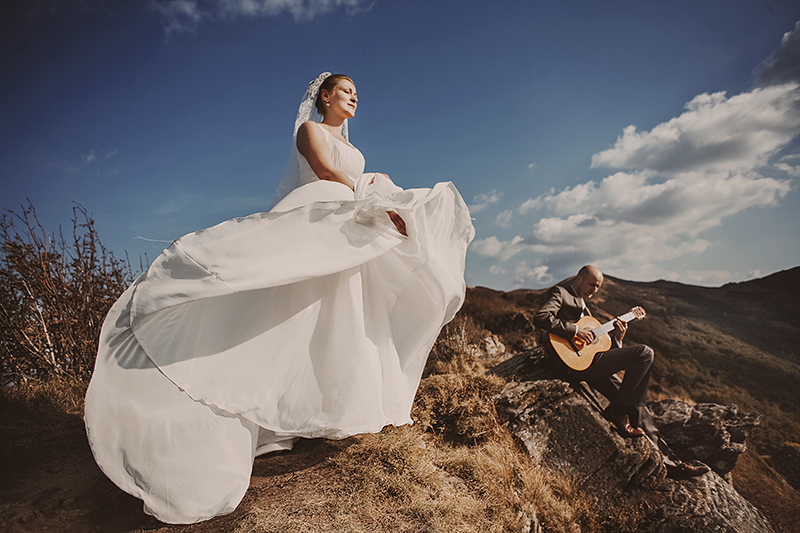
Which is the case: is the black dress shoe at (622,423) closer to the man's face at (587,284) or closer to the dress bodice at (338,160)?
the man's face at (587,284)

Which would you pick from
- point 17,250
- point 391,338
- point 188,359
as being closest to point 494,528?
point 391,338

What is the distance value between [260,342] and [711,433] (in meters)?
6.03

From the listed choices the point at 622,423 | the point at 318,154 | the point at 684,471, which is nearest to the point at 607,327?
the point at 622,423

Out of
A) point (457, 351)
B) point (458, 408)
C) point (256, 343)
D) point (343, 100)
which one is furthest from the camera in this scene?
point (457, 351)

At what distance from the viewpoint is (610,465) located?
3629 mm

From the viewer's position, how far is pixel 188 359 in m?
1.82

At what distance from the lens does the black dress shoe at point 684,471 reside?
3.71 metres

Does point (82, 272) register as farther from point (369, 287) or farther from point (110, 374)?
point (369, 287)

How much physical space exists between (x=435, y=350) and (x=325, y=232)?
17.3 ft

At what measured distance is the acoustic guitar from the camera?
4102 mm

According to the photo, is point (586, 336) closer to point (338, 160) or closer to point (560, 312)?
point (560, 312)

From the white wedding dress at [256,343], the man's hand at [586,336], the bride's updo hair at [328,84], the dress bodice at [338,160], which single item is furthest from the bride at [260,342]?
the man's hand at [586,336]

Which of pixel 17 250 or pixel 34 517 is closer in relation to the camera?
pixel 34 517

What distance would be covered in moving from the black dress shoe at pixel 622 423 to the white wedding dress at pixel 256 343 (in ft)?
10.3
